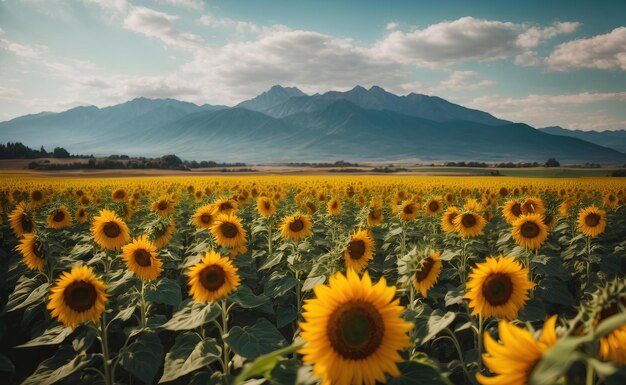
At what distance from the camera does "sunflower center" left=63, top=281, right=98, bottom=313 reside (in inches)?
146

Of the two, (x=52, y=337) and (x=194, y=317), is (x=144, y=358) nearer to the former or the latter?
(x=194, y=317)

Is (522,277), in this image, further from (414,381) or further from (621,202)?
(621,202)

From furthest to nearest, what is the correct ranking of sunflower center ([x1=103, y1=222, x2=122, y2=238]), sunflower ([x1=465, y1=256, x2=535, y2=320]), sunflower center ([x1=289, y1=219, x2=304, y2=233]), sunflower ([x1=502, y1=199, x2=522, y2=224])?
sunflower ([x1=502, y1=199, x2=522, y2=224]), sunflower center ([x1=289, y1=219, x2=304, y2=233]), sunflower center ([x1=103, y1=222, x2=122, y2=238]), sunflower ([x1=465, y1=256, x2=535, y2=320])

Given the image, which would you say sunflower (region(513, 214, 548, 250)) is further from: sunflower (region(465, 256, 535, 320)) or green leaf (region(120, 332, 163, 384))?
green leaf (region(120, 332, 163, 384))

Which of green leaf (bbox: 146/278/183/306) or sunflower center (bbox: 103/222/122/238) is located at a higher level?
sunflower center (bbox: 103/222/122/238)

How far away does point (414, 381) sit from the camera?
200 centimetres

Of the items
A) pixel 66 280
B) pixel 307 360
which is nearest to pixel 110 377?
pixel 66 280

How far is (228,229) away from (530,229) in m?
4.91

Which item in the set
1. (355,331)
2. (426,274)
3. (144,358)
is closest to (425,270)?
(426,274)

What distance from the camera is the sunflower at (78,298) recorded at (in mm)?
3691

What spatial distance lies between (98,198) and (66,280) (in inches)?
468

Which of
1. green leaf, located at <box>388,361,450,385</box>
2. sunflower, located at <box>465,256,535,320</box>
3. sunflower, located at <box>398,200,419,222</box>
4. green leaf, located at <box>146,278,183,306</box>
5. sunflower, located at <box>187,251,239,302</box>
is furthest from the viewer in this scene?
sunflower, located at <box>398,200,419,222</box>

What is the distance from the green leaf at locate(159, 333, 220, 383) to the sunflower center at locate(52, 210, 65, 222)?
21.1 feet

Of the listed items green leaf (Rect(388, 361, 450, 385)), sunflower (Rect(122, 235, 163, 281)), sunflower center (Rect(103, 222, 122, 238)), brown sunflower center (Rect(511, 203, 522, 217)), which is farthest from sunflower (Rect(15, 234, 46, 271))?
brown sunflower center (Rect(511, 203, 522, 217))
